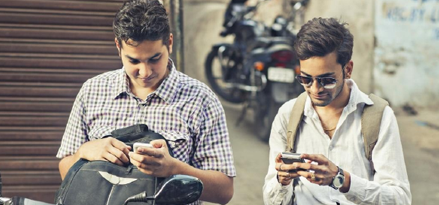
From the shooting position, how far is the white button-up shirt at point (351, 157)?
3.02 meters

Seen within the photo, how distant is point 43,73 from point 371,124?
8.10 ft

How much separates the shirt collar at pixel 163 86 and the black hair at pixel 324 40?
55 centimetres

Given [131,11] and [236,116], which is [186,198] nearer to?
[131,11]

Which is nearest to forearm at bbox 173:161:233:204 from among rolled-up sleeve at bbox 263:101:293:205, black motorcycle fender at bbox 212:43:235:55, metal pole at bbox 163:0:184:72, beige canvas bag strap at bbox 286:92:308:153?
rolled-up sleeve at bbox 263:101:293:205

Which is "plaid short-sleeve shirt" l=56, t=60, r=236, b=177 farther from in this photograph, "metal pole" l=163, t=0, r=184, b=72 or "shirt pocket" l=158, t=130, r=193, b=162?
"metal pole" l=163, t=0, r=184, b=72

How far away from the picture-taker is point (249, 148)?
26.2 ft

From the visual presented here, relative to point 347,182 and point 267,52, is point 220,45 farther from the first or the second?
point 347,182

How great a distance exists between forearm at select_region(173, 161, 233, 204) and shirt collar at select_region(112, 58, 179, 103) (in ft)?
1.10

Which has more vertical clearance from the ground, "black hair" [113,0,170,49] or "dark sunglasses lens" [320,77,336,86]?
"black hair" [113,0,170,49]

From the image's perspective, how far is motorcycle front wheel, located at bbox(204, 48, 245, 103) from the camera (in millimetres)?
9258

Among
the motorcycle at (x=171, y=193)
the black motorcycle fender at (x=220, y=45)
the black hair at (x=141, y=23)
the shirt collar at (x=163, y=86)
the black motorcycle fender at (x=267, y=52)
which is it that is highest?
the black hair at (x=141, y=23)

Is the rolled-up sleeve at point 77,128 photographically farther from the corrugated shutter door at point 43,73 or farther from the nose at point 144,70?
the corrugated shutter door at point 43,73

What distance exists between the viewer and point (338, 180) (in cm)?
291

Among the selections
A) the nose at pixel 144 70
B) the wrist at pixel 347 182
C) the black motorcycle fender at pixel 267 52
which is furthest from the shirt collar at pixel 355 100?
the black motorcycle fender at pixel 267 52
